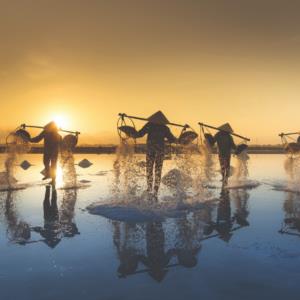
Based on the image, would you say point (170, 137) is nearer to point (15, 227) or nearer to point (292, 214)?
point (292, 214)

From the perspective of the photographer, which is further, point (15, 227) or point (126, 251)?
point (15, 227)

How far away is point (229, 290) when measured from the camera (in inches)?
191

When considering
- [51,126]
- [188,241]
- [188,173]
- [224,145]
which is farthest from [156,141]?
[51,126]

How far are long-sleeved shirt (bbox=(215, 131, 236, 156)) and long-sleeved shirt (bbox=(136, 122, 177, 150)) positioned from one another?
4.57 metres

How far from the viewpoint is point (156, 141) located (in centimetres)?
1270

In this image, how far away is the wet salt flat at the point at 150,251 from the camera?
16.1 feet

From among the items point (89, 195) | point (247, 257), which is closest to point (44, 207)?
point (89, 195)

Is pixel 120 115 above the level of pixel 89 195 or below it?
above

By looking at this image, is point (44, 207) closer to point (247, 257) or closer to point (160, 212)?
point (160, 212)

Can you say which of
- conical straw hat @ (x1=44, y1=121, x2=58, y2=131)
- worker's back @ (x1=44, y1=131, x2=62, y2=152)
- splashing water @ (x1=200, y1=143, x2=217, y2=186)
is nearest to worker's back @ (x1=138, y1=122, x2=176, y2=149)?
splashing water @ (x1=200, y1=143, x2=217, y2=186)

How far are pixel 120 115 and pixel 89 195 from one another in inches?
111

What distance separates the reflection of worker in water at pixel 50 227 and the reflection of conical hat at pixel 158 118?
354 cm

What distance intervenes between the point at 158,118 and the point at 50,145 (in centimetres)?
650

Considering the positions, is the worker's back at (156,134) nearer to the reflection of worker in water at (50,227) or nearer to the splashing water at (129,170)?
the splashing water at (129,170)
